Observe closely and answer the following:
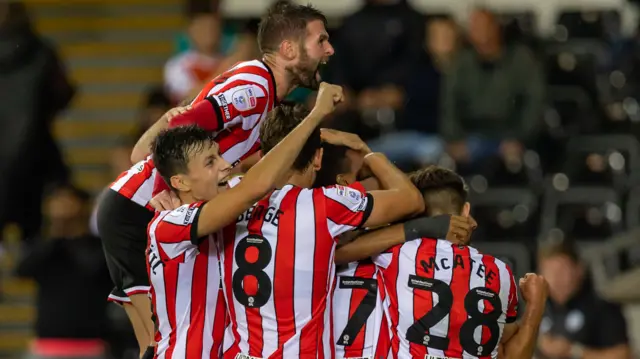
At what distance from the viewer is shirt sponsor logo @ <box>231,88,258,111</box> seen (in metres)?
5.27

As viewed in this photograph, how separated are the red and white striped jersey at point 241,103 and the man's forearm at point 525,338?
1.39 metres

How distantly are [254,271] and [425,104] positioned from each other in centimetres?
548

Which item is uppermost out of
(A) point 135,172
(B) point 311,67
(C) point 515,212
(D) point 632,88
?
(B) point 311,67

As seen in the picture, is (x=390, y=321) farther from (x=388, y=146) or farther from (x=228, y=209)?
(x=388, y=146)

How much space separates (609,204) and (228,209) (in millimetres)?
5692

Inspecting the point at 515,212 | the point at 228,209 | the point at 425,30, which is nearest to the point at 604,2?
the point at 425,30

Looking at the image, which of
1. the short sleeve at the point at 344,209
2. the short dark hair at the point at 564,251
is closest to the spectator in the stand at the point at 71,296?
the short dark hair at the point at 564,251

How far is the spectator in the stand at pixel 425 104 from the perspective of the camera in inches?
386

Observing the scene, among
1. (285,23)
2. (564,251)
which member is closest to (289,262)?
(285,23)

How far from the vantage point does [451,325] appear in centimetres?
525

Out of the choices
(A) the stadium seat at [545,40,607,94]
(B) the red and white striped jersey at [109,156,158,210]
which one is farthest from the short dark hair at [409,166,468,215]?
(A) the stadium seat at [545,40,607,94]

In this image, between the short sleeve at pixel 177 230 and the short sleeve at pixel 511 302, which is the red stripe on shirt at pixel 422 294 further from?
the short sleeve at pixel 177 230

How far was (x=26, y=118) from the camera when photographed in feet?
33.4

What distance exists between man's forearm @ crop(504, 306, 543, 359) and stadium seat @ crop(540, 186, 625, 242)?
14.4 ft
